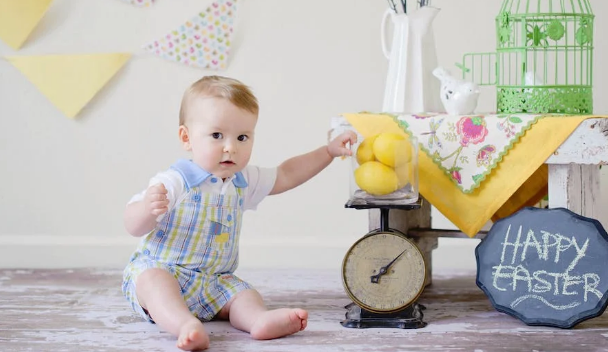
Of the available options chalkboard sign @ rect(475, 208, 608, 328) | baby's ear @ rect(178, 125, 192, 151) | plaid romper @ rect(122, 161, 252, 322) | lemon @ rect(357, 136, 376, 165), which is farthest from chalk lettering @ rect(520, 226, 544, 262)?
baby's ear @ rect(178, 125, 192, 151)

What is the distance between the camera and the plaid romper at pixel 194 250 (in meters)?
1.80

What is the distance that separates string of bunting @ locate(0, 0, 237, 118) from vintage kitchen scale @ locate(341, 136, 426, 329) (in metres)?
0.84

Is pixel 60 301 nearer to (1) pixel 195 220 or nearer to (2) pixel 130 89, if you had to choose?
(1) pixel 195 220

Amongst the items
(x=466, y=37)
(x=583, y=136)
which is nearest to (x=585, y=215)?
(x=583, y=136)

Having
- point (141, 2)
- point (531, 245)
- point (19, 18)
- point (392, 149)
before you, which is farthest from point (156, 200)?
point (19, 18)

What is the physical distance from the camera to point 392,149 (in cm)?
179

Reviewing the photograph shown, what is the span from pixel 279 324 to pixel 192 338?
0.64ft

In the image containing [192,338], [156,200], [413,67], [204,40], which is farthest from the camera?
[204,40]

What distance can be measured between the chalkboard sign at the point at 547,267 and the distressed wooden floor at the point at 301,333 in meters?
0.04

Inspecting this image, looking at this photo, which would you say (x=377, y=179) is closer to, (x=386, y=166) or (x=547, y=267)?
(x=386, y=166)

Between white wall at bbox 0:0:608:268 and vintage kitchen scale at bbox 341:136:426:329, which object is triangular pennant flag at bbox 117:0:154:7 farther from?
vintage kitchen scale at bbox 341:136:426:329

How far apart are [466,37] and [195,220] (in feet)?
3.38

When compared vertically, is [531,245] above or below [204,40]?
below

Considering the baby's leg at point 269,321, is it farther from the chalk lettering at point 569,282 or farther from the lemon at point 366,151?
the chalk lettering at point 569,282
